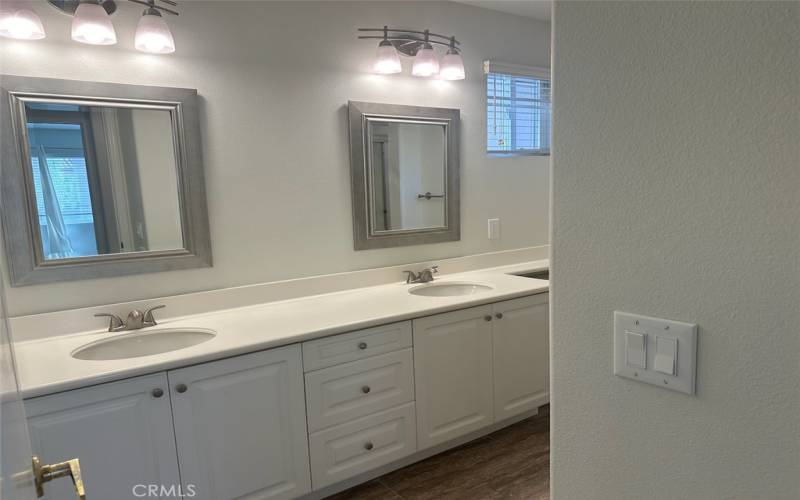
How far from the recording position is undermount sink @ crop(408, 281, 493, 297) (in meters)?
2.58

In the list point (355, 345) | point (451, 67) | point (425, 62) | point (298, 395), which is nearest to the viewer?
point (298, 395)

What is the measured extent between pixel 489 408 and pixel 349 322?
96 cm

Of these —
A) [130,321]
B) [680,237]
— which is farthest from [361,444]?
[680,237]

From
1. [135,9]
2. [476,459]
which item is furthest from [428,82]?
[476,459]

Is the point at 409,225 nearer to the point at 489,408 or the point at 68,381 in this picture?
the point at 489,408

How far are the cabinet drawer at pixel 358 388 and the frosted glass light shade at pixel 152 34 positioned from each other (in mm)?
1412

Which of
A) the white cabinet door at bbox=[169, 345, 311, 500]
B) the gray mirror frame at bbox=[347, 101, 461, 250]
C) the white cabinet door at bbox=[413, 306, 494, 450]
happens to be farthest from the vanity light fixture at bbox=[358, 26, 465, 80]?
the white cabinet door at bbox=[169, 345, 311, 500]

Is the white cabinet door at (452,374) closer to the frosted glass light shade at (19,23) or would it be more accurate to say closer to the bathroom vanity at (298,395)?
the bathroom vanity at (298,395)

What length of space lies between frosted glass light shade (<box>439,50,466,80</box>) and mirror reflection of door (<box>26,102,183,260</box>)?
57.6 inches

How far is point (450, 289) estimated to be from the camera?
8.79 feet

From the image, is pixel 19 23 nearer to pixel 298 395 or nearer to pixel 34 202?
pixel 34 202

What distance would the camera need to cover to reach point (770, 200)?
0.59 m

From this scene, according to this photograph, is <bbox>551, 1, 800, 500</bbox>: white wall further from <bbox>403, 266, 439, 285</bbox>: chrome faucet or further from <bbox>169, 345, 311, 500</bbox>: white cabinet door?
<bbox>403, 266, 439, 285</bbox>: chrome faucet

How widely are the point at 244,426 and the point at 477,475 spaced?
43.9 inches
